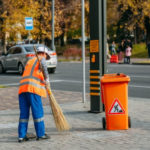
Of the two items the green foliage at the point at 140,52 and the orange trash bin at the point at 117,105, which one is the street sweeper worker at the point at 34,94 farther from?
the green foliage at the point at 140,52

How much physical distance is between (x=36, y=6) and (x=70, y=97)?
2786cm

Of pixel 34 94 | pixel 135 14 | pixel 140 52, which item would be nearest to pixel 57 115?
pixel 34 94

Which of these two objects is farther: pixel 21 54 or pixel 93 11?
pixel 21 54

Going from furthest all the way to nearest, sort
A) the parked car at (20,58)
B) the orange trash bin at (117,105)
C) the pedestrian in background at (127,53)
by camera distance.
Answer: the pedestrian in background at (127,53)
the parked car at (20,58)
the orange trash bin at (117,105)

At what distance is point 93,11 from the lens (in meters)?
10.1

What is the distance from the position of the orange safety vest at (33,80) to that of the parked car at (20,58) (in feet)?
51.0

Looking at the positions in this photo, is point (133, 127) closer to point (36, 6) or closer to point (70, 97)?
point (70, 97)

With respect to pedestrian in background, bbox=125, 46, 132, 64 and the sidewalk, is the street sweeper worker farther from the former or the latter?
pedestrian in background, bbox=125, 46, 132, 64

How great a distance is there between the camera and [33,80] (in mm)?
7414

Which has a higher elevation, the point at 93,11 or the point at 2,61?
the point at 93,11

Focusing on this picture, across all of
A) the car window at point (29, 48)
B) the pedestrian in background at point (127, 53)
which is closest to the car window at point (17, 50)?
the car window at point (29, 48)

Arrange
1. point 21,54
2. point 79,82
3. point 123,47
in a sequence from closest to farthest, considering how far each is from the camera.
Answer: point 79,82 → point 21,54 → point 123,47

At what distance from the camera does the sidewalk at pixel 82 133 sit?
7004 mm

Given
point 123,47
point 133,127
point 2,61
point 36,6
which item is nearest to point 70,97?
point 133,127
